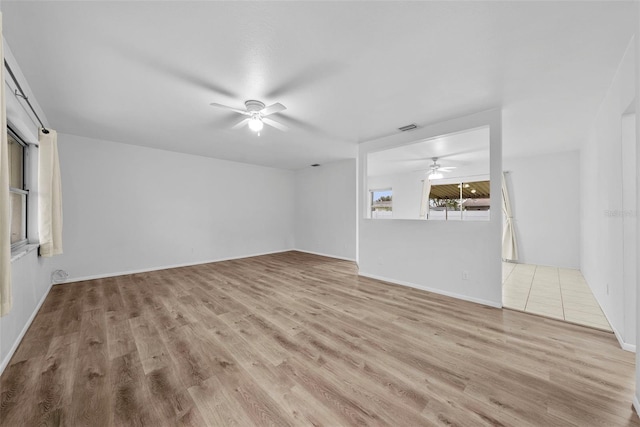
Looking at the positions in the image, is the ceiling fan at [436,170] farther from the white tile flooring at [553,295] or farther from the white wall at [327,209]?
the white tile flooring at [553,295]

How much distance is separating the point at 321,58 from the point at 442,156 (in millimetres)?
4414

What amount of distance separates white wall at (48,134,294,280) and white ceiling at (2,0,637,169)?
1.15 metres

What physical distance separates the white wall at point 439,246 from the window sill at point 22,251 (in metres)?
4.39

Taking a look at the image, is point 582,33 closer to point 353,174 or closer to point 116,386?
point 116,386

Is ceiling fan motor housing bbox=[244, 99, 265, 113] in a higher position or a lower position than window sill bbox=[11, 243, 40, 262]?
higher

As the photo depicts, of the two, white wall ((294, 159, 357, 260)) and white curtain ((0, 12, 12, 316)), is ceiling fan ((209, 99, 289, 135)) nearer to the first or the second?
white curtain ((0, 12, 12, 316))

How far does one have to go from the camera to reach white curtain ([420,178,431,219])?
7.24 meters

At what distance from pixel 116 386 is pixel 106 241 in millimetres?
3893

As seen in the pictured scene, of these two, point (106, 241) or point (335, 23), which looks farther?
point (106, 241)

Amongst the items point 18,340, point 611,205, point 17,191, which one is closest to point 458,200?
point 611,205

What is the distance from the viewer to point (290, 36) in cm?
184

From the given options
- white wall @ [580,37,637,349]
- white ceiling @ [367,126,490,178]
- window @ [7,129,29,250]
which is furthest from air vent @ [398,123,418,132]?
window @ [7,129,29,250]

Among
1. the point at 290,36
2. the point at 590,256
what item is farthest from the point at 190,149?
the point at 590,256

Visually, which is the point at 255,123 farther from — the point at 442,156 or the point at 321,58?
the point at 442,156
